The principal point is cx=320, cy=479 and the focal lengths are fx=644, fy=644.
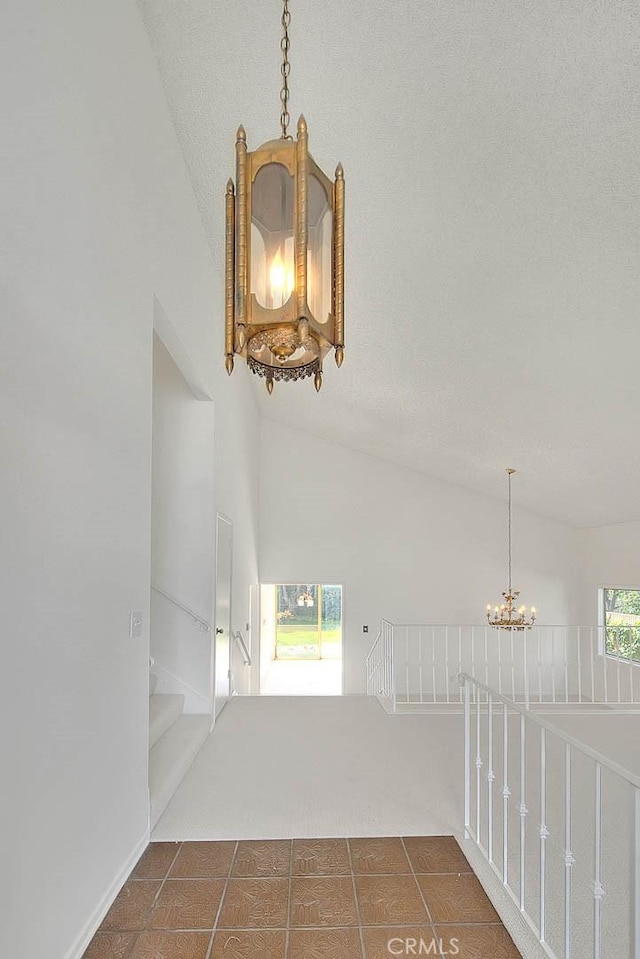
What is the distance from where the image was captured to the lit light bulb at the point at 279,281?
152 cm

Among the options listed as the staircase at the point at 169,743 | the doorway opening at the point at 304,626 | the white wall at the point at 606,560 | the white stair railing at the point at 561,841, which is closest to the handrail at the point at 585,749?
the white stair railing at the point at 561,841

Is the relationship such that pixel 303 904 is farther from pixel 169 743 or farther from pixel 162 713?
pixel 162 713

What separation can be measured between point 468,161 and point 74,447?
2.42 meters

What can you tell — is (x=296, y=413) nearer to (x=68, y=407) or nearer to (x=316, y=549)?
(x=316, y=549)

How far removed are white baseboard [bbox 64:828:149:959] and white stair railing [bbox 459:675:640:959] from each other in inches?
63.3

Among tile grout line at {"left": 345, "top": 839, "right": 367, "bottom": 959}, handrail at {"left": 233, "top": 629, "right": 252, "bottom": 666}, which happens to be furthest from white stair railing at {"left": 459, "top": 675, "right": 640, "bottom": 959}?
handrail at {"left": 233, "top": 629, "right": 252, "bottom": 666}

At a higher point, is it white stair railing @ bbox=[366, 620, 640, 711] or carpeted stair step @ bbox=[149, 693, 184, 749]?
carpeted stair step @ bbox=[149, 693, 184, 749]

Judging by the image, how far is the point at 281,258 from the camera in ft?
5.08

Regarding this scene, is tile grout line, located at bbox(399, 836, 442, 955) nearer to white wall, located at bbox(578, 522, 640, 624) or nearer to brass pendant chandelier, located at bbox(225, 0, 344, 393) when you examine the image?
brass pendant chandelier, located at bbox(225, 0, 344, 393)

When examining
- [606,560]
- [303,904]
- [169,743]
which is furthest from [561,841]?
[606,560]

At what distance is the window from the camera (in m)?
8.48

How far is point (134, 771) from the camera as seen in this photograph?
305 cm

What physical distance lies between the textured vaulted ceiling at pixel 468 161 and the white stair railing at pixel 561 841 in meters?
2.39

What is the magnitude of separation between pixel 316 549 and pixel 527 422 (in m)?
4.59
